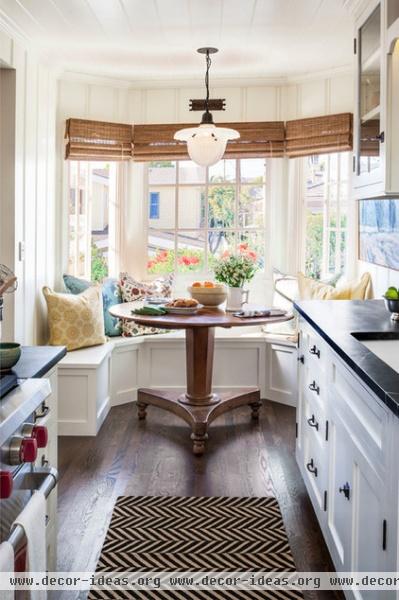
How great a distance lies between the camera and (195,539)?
2.82m

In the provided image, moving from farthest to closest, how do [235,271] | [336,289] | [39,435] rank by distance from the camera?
[336,289] < [235,271] < [39,435]

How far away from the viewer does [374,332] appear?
2.56m

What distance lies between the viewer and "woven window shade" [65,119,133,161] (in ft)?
16.6

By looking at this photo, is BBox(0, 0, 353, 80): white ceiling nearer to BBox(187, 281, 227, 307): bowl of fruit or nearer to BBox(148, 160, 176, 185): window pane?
BBox(148, 160, 176, 185): window pane

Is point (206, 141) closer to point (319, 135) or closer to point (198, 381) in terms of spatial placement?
point (319, 135)

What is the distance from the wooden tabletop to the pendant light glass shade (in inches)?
40.8

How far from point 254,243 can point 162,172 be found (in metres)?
1.00

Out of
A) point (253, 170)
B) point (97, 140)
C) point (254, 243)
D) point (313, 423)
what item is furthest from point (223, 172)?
point (313, 423)

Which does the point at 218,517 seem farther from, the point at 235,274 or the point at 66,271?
the point at 66,271

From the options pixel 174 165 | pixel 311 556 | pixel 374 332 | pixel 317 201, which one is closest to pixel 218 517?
pixel 311 556

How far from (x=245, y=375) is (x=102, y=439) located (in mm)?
1365

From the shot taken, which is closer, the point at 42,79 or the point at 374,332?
the point at 374,332

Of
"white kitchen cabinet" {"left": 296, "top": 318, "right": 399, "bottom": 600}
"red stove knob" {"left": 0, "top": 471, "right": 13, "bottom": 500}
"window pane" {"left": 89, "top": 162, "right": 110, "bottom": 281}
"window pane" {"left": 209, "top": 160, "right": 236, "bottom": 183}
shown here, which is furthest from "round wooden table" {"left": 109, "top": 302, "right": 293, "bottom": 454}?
"red stove knob" {"left": 0, "top": 471, "right": 13, "bottom": 500}

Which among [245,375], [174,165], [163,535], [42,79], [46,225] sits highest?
[42,79]
